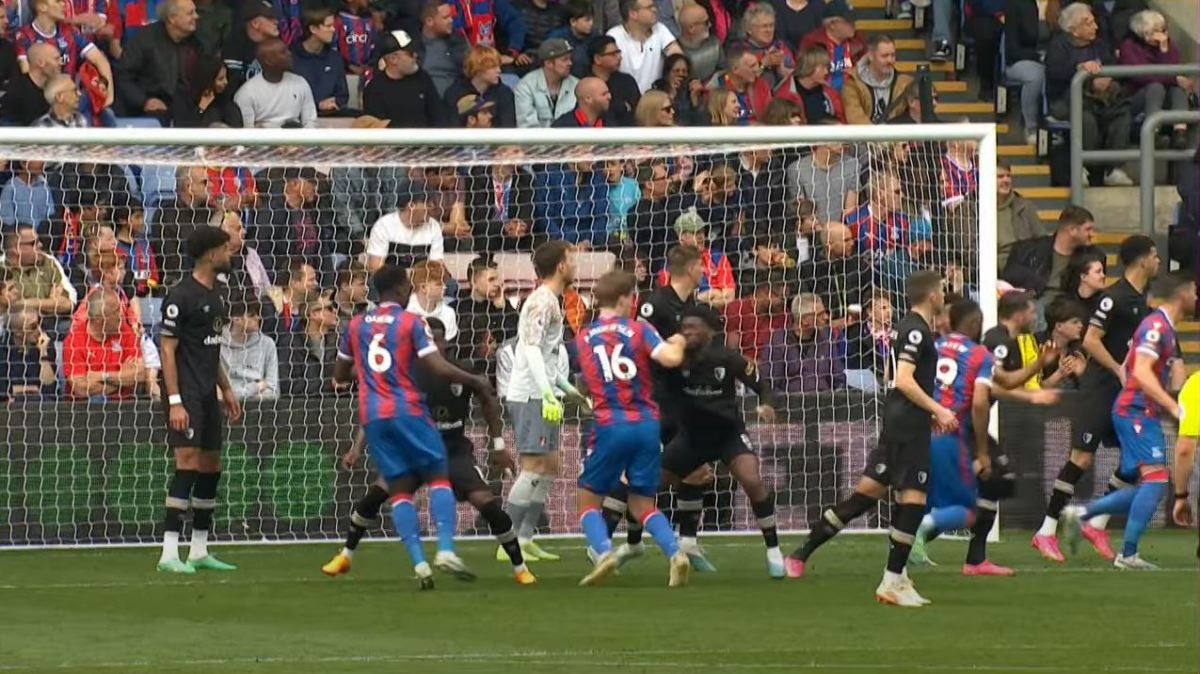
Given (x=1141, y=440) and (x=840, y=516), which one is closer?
(x=840, y=516)

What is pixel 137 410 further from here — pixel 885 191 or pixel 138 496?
pixel 885 191

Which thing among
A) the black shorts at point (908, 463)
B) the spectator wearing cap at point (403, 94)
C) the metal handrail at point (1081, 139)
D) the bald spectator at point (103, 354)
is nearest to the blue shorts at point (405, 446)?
the black shorts at point (908, 463)

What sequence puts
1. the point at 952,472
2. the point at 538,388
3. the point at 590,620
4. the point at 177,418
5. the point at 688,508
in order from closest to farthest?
the point at 590,620 → the point at 952,472 → the point at 177,418 → the point at 688,508 → the point at 538,388

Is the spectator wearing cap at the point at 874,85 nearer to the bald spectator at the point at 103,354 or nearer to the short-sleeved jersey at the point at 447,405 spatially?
the bald spectator at the point at 103,354

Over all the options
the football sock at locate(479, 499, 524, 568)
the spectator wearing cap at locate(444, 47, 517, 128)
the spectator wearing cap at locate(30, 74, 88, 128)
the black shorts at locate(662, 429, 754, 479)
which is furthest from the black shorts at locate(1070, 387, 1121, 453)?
the spectator wearing cap at locate(30, 74, 88, 128)

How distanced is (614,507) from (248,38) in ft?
22.7

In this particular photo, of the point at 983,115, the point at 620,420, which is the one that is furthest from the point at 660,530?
the point at 983,115

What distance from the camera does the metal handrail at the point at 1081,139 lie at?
2048 cm

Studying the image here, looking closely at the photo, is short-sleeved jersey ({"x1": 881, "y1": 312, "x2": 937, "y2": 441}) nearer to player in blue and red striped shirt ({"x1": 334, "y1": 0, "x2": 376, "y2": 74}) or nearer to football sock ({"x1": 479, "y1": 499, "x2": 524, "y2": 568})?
football sock ({"x1": 479, "y1": 499, "x2": 524, "y2": 568})

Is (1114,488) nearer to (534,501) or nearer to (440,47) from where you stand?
(534,501)

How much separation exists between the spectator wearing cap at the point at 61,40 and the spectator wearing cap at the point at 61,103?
2.57 feet

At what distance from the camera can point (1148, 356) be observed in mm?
14422

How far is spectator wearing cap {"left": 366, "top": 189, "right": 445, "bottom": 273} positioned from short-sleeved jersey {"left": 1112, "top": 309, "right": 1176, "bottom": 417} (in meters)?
5.33

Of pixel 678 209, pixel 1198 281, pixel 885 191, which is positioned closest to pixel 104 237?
pixel 678 209
